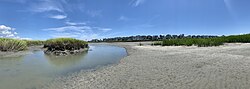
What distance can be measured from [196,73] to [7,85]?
6954mm

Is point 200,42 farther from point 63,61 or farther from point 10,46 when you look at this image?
point 10,46

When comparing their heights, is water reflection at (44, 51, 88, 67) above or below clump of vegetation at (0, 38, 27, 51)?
below

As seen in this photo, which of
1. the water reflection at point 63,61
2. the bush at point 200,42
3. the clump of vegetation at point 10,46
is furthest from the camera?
the bush at point 200,42

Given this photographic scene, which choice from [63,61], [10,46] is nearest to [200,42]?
[63,61]

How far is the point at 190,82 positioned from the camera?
7246mm

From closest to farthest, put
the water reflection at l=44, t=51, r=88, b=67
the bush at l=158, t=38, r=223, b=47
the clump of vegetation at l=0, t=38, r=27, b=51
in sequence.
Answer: the water reflection at l=44, t=51, r=88, b=67 < the clump of vegetation at l=0, t=38, r=27, b=51 < the bush at l=158, t=38, r=223, b=47

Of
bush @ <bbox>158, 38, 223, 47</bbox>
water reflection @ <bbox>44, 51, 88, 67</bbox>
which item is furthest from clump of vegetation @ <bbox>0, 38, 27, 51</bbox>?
bush @ <bbox>158, 38, 223, 47</bbox>

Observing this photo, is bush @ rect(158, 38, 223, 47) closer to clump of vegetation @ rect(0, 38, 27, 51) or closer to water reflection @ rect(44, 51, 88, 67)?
water reflection @ rect(44, 51, 88, 67)

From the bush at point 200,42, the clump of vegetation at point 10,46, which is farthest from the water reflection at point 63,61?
the bush at point 200,42

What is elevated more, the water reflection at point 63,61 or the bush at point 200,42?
the bush at point 200,42

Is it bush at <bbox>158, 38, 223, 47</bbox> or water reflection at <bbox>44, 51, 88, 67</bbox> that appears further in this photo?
bush at <bbox>158, 38, 223, 47</bbox>

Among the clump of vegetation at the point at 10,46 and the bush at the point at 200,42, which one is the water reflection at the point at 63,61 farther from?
the bush at the point at 200,42

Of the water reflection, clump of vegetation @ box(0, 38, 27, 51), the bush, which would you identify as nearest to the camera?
the water reflection

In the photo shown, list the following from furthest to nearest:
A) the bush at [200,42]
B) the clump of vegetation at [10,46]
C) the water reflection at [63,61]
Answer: the bush at [200,42] → the clump of vegetation at [10,46] → the water reflection at [63,61]
